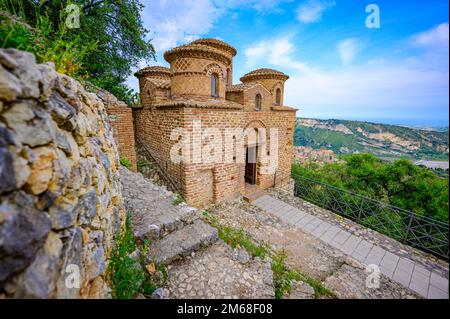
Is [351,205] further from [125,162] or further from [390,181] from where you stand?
[125,162]

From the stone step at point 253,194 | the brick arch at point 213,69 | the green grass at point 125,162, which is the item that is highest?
the brick arch at point 213,69

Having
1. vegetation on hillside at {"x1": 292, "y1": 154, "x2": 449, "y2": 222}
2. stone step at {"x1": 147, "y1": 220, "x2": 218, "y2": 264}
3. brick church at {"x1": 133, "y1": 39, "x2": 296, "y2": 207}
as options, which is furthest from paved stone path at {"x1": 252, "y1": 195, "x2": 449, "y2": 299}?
vegetation on hillside at {"x1": 292, "y1": 154, "x2": 449, "y2": 222}

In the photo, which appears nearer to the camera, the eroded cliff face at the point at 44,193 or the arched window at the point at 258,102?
the eroded cliff face at the point at 44,193

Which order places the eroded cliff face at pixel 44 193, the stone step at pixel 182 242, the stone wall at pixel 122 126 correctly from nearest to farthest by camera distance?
the eroded cliff face at pixel 44 193 < the stone step at pixel 182 242 < the stone wall at pixel 122 126

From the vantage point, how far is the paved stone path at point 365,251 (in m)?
4.65

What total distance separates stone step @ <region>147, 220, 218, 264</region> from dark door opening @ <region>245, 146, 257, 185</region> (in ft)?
20.7

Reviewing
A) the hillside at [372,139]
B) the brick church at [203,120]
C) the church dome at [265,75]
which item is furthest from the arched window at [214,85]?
the hillside at [372,139]

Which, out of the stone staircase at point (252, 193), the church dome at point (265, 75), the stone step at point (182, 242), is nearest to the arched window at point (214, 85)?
the church dome at point (265, 75)

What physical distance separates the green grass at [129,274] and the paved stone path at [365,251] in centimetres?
475

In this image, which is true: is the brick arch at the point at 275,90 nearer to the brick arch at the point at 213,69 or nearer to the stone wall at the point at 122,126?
the brick arch at the point at 213,69

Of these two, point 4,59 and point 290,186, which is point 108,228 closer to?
point 4,59

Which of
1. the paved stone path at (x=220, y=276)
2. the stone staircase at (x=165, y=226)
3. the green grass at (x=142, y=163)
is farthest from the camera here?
the green grass at (x=142, y=163)

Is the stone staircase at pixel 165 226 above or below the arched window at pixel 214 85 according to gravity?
below
